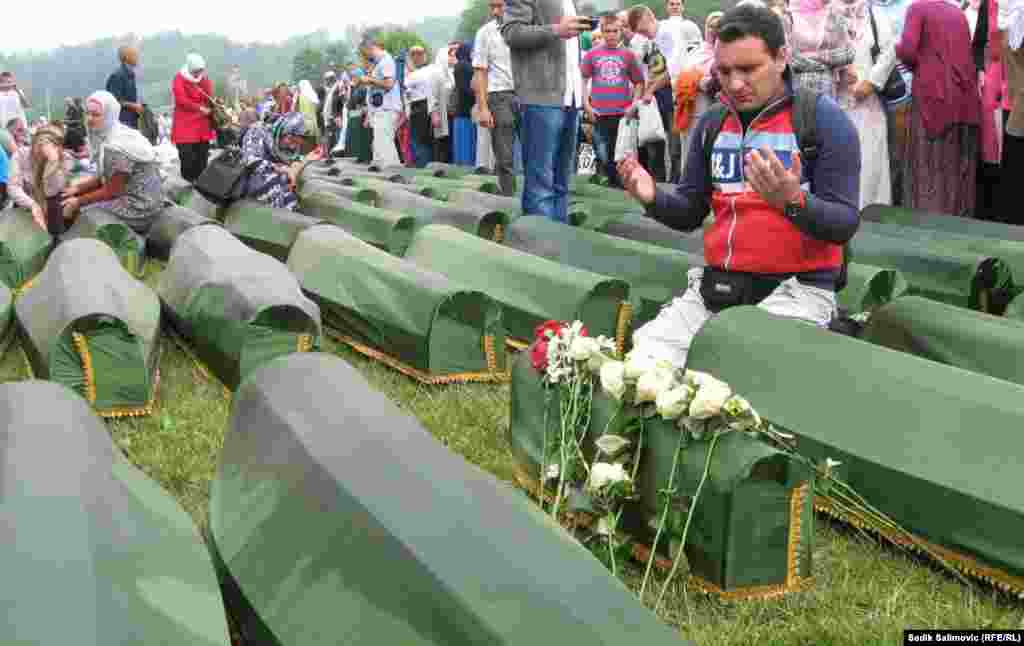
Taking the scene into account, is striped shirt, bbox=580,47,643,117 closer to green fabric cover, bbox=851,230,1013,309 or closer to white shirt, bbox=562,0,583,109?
white shirt, bbox=562,0,583,109

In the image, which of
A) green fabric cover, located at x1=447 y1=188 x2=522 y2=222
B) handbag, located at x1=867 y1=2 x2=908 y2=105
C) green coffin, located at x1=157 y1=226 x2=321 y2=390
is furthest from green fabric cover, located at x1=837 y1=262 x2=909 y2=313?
green fabric cover, located at x1=447 y1=188 x2=522 y2=222

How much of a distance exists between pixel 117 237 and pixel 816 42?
5365 millimetres

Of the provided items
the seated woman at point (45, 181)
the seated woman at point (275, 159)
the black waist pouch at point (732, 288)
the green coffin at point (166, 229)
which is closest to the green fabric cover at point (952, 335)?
the black waist pouch at point (732, 288)

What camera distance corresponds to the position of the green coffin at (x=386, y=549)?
2426 mm

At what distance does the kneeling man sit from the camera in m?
4.25

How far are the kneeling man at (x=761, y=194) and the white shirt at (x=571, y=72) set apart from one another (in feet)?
11.8

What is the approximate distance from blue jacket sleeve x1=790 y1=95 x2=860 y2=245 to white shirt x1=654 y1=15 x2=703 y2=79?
790 cm

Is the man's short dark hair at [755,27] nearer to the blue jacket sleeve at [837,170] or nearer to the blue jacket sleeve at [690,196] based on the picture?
the blue jacket sleeve at [837,170]

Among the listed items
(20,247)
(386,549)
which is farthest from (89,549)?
(20,247)

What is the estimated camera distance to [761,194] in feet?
13.3

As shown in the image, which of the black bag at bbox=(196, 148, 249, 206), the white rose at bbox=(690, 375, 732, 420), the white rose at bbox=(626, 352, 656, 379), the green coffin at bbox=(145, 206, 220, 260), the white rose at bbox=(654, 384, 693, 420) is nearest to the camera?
the white rose at bbox=(690, 375, 732, 420)

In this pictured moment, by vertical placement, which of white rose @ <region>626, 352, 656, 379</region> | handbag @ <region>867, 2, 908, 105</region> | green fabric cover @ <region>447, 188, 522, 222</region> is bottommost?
green fabric cover @ <region>447, 188, 522, 222</region>

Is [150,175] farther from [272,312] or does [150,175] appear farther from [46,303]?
[272,312]

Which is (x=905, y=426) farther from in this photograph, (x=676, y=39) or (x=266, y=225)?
(x=676, y=39)
